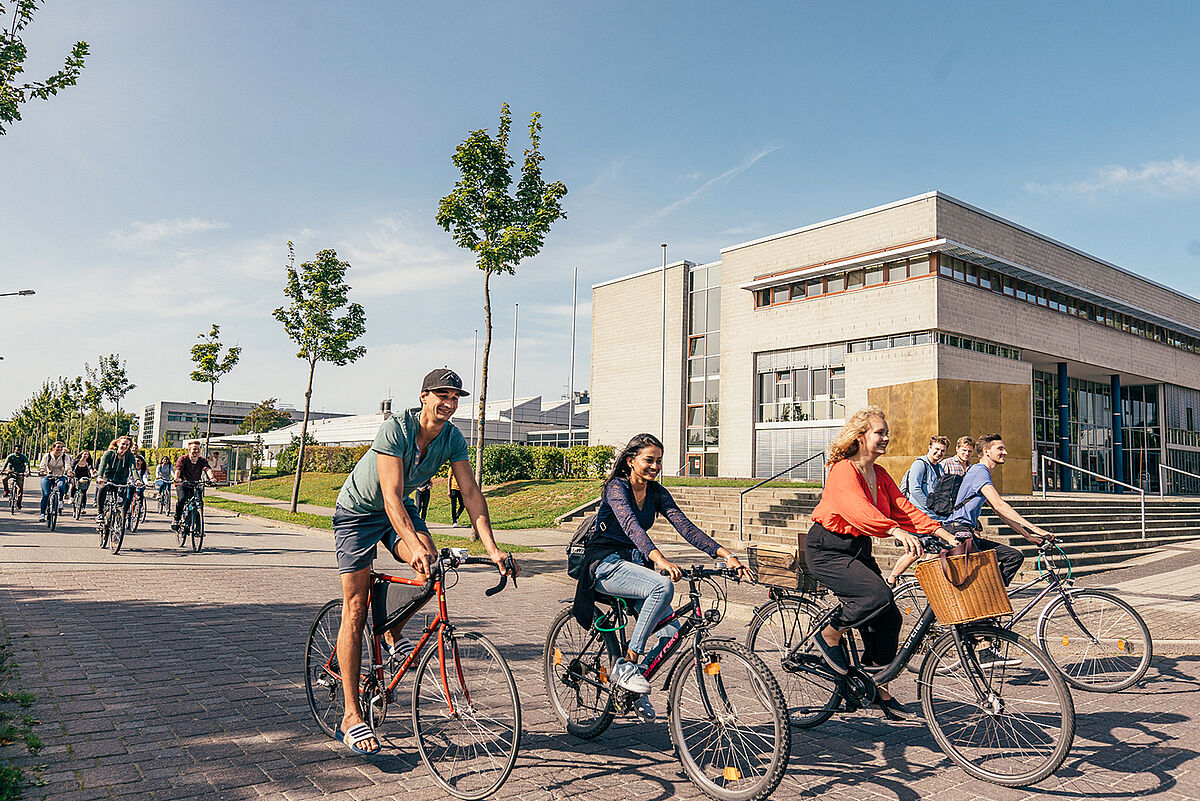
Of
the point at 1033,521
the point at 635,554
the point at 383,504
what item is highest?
the point at 383,504

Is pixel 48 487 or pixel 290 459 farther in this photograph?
pixel 290 459

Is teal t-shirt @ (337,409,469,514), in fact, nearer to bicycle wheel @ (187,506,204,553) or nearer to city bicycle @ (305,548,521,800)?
city bicycle @ (305,548,521,800)

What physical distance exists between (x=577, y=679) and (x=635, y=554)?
2.66ft

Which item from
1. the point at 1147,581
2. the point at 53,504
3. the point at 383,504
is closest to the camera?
the point at 383,504

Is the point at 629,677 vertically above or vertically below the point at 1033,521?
below

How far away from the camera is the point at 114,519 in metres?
13.6

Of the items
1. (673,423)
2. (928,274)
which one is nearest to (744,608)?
(928,274)

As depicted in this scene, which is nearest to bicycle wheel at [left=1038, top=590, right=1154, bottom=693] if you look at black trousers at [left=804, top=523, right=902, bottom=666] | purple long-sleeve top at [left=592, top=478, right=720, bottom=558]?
black trousers at [left=804, top=523, right=902, bottom=666]

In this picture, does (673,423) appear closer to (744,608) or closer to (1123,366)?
(1123,366)

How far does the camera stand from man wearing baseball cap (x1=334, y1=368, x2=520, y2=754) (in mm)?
4105

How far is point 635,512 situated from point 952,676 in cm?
186

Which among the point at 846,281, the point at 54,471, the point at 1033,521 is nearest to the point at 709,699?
the point at 1033,521

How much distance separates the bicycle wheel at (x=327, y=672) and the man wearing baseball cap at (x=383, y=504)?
0.08m

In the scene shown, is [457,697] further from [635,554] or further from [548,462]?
[548,462]
